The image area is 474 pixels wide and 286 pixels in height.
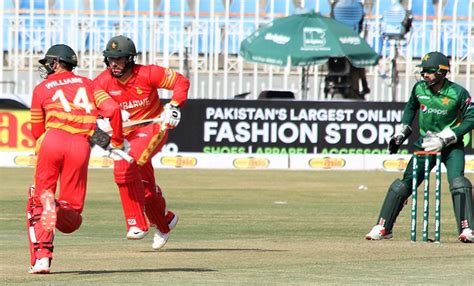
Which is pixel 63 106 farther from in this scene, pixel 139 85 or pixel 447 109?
pixel 447 109

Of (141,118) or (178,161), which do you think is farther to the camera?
(178,161)

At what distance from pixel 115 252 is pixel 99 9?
16464mm

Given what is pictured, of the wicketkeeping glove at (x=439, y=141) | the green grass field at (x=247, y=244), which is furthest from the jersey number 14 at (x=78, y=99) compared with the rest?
the wicketkeeping glove at (x=439, y=141)

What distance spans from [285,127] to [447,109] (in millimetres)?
12096

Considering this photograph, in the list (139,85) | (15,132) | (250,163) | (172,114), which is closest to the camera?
(172,114)

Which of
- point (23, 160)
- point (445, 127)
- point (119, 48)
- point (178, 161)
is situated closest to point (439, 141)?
point (445, 127)

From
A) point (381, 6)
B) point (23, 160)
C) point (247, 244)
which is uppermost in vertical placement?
point (381, 6)

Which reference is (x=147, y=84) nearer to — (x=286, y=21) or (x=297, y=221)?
(x=297, y=221)

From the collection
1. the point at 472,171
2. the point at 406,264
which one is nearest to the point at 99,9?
the point at 472,171

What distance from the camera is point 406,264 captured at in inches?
432

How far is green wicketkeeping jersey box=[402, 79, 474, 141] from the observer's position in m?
13.3

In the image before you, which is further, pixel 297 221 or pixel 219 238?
pixel 297 221

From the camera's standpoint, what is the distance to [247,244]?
12.8 m

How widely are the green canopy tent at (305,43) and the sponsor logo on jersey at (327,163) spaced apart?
1.67 m
